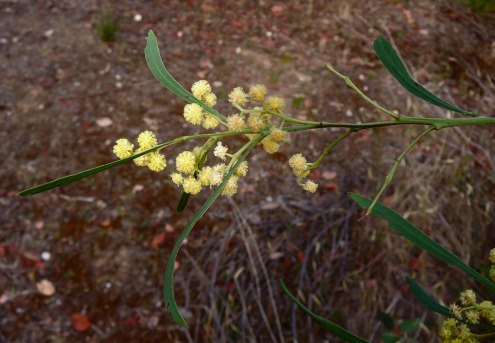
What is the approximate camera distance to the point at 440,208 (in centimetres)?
222

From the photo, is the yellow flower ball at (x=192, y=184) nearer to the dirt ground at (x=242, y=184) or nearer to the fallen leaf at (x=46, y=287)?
the dirt ground at (x=242, y=184)

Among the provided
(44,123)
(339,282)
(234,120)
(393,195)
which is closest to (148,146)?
(234,120)

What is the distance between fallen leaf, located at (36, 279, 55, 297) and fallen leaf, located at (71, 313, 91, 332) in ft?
0.46

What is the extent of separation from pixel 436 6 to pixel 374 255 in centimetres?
194

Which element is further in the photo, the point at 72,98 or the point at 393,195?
the point at 72,98

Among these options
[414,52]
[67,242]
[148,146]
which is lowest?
[67,242]

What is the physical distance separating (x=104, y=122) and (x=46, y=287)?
0.88m

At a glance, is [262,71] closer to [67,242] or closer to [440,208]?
[440,208]

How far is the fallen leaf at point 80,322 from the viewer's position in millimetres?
1953

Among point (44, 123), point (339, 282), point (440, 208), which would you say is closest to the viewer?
point (339, 282)

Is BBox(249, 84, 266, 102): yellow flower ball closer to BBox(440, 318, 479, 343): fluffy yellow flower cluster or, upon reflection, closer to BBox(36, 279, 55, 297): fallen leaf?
BBox(440, 318, 479, 343): fluffy yellow flower cluster

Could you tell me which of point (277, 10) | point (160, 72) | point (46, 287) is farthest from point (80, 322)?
point (277, 10)

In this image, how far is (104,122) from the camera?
250cm

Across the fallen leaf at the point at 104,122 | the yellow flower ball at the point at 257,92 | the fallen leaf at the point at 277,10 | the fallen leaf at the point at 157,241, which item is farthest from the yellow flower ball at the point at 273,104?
the fallen leaf at the point at 277,10
